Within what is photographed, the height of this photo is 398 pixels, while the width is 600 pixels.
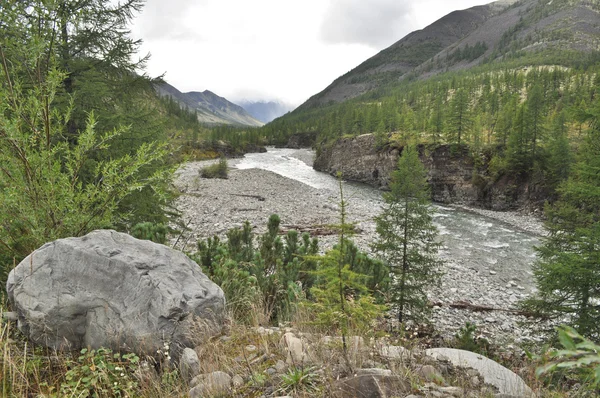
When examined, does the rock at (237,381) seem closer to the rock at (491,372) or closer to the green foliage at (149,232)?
the rock at (491,372)

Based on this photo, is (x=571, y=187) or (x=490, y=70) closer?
(x=571, y=187)

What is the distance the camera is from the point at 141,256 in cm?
431

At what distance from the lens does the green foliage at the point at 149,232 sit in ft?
21.5

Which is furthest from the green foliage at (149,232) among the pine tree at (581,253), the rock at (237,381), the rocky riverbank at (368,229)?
the pine tree at (581,253)

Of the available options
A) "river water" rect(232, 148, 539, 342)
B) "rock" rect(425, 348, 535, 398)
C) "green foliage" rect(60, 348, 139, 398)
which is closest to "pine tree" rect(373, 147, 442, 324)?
"river water" rect(232, 148, 539, 342)

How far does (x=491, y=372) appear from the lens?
3803mm

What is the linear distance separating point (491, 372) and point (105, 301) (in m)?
4.96

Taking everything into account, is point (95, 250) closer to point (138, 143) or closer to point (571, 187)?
point (138, 143)

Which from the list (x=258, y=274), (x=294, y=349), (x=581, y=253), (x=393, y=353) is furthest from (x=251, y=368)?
(x=581, y=253)

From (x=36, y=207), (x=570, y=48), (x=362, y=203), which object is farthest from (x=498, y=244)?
(x=570, y=48)

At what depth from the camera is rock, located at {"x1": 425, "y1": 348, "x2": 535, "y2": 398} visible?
332 cm

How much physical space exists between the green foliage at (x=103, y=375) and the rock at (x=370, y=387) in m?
2.07

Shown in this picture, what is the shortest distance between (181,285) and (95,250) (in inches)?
48.5

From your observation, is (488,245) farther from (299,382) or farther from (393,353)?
(299,382)
